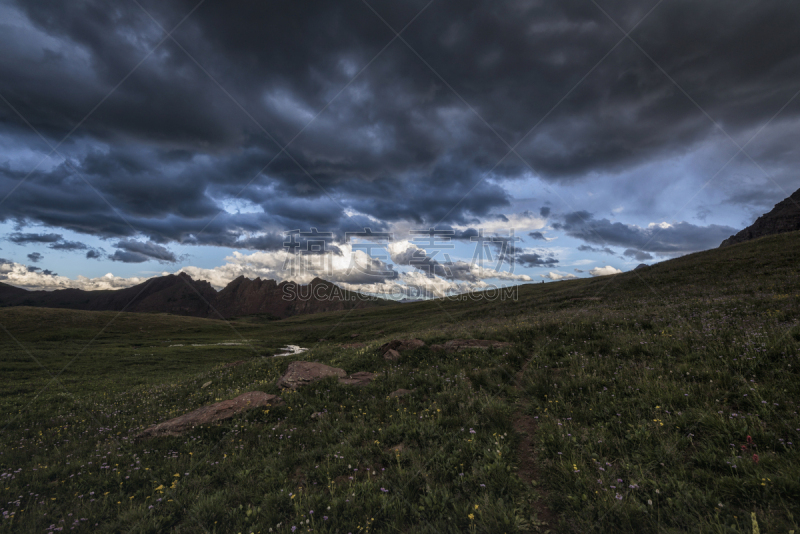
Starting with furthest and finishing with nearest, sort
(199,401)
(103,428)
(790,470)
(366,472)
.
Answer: (199,401) < (103,428) < (366,472) < (790,470)

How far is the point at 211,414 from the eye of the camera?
911 cm

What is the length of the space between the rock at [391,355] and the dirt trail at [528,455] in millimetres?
5969

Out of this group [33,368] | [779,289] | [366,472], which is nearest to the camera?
[366,472]

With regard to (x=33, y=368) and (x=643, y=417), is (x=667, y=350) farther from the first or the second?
(x=33, y=368)

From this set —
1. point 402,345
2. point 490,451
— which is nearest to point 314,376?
point 402,345

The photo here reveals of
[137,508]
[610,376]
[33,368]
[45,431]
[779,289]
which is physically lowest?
[33,368]

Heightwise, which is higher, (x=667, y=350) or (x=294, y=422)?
(x=667, y=350)

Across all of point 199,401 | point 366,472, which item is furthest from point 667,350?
point 199,401

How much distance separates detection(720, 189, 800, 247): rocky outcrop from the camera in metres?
92.9

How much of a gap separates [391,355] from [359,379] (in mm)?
2425

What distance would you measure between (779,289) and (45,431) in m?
36.1

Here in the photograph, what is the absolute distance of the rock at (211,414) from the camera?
8.72m

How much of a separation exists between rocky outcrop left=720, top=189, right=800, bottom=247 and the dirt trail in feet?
414

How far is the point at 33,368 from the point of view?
3362 centimetres
